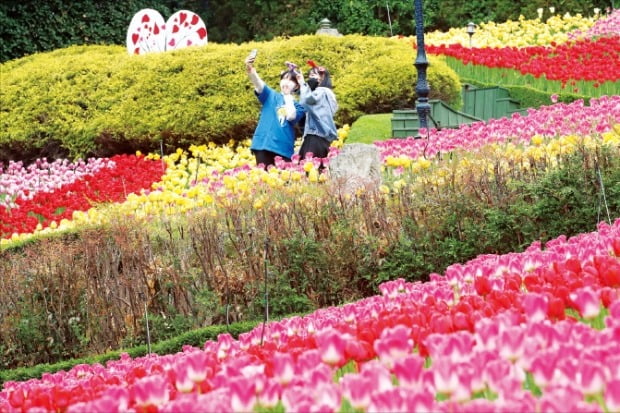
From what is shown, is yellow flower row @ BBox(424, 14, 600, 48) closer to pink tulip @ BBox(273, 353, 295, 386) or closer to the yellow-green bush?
the yellow-green bush

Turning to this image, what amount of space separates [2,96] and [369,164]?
986cm

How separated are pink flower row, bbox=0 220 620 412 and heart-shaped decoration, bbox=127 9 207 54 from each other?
14.2 meters

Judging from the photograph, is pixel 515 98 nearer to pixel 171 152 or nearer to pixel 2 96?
pixel 171 152

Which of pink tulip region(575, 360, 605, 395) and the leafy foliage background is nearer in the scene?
pink tulip region(575, 360, 605, 395)

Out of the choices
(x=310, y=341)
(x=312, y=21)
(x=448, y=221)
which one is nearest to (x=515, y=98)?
(x=448, y=221)

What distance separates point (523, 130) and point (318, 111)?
2.24m

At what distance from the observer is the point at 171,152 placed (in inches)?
628

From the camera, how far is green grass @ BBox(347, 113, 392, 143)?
13234mm

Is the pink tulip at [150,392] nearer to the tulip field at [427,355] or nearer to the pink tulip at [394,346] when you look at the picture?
the tulip field at [427,355]

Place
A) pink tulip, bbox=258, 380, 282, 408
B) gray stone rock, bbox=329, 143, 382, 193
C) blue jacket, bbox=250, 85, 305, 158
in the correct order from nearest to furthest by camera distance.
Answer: pink tulip, bbox=258, 380, 282, 408, gray stone rock, bbox=329, 143, 382, 193, blue jacket, bbox=250, 85, 305, 158

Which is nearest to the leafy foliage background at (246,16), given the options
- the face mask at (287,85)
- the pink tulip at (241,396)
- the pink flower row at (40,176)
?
the pink flower row at (40,176)

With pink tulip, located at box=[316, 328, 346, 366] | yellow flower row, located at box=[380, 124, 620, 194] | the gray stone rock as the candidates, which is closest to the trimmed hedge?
yellow flower row, located at box=[380, 124, 620, 194]

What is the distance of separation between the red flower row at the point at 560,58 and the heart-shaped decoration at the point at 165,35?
13.7 ft

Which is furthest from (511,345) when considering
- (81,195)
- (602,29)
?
(602,29)
